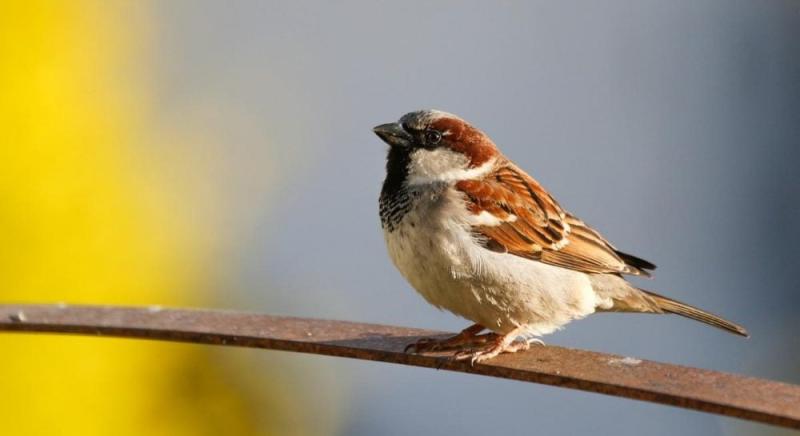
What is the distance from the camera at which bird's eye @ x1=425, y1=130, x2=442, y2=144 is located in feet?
9.34

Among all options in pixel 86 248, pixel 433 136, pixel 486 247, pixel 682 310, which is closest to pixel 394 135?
pixel 433 136

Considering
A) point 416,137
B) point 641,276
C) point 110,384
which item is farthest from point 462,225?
point 110,384

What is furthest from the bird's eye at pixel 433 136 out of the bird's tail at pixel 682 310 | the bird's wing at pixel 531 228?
the bird's tail at pixel 682 310

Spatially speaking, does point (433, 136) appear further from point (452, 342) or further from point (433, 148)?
point (452, 342)

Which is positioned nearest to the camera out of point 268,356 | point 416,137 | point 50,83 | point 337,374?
point 416,137

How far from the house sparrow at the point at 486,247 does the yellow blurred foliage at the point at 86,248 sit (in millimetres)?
1103

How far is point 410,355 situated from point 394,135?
72 centimetres

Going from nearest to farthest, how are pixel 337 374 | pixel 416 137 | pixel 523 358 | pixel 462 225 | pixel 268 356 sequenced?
pixel 523 358, pixel 462 225, pixel 416 137, pixel 268 356, pixel 337 374

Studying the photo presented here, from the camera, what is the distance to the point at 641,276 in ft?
9.72

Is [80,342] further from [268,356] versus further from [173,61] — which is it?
[173,61]

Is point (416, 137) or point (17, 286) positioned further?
point (17, 286)

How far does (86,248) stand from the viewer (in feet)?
11.3

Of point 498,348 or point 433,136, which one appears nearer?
point 498,348

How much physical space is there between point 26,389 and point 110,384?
232mm
